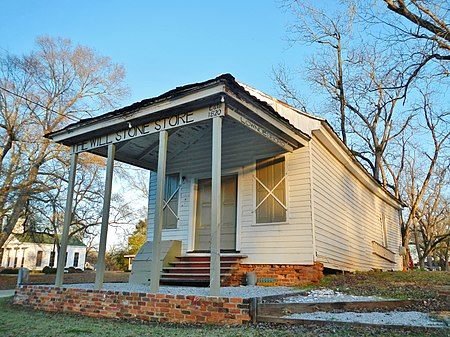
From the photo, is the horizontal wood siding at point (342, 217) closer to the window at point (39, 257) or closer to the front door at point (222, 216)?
the front door at point (222, 216)

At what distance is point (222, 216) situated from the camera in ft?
27.2

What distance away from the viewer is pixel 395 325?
3.51m

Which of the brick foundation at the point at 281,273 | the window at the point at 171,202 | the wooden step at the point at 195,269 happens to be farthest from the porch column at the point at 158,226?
the window at the point at 171,202

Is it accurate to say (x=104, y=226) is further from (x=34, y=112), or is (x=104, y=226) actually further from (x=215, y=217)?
(x=34, y=112)

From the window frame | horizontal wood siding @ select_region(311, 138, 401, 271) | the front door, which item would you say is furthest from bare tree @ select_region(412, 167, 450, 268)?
the front door

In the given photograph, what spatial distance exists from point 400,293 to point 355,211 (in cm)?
590

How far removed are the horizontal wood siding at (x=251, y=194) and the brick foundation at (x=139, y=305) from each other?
9.46ft

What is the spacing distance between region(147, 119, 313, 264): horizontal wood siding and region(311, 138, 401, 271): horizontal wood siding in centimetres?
35

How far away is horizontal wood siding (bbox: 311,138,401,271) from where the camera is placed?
7.68m

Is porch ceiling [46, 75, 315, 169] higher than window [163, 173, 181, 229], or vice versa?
porch ceiling [46, 75, 315, 169]

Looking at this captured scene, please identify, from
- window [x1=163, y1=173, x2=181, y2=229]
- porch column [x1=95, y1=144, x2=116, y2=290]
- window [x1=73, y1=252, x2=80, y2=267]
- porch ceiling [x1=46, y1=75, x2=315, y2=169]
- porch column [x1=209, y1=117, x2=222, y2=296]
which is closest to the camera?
porch column [x1=209, y1=117, x2=222, y2=296]

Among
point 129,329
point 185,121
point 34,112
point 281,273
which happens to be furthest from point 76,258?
point 129,329

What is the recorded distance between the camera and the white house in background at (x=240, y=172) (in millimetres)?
5742

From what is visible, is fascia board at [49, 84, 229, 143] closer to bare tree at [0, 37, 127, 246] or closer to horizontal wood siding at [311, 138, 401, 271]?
horizontal wood siding at [311, 138, 401, 271]
